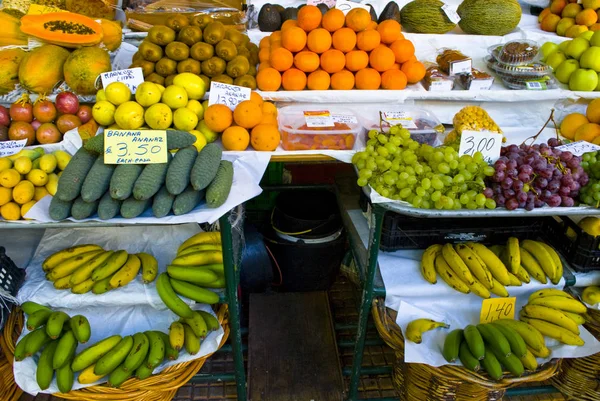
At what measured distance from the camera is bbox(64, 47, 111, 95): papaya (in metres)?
1.94

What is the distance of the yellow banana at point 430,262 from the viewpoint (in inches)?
71.2

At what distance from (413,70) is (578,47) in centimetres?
90

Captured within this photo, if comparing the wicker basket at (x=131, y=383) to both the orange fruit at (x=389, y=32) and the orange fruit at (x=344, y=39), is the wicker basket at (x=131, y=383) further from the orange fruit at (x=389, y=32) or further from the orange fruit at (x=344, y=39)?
the orange fruit at (x=389, y=32)

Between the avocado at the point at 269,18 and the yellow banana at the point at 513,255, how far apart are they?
161 centimetres

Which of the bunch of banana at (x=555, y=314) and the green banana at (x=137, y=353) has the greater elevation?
the bunch of banana at (x=555, y=314)

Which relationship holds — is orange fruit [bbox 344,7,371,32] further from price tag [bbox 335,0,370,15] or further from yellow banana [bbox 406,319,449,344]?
yellow banana [bbox 406,319,449,344]

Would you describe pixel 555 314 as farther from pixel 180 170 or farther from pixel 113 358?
pixel 113 358

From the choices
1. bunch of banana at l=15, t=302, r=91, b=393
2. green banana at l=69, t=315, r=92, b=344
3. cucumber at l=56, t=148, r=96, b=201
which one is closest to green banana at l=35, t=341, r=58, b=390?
bunch of banana at l=15, t=302, r=91, b=393

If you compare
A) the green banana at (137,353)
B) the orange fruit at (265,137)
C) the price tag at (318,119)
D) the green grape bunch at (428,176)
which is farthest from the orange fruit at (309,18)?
the green banana at (137,353)

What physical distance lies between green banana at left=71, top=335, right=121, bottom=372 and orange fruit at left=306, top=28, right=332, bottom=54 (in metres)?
1.51

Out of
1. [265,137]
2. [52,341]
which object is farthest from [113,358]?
[265,137]

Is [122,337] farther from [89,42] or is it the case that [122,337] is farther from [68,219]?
[89,42]

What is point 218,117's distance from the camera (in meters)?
1.78

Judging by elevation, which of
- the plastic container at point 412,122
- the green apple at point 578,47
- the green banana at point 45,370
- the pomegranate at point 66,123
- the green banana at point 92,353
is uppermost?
the green apple at point 578,47
